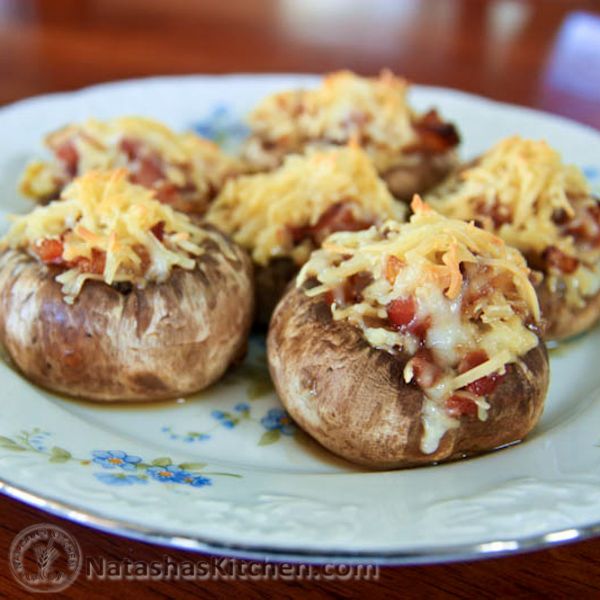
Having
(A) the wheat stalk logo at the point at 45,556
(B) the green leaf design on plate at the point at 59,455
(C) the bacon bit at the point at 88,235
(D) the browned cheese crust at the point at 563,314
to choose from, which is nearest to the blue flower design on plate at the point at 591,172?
(D) the browned cheese crust at the point at 563,314

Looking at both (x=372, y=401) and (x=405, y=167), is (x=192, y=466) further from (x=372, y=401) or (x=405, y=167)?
(x=405, y=167)

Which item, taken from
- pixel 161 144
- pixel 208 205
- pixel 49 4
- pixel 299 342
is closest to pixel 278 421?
pixel 299 342

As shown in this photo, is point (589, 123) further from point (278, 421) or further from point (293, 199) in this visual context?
point (278, 421)

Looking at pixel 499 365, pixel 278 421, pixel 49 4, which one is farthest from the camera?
pixel 49 4

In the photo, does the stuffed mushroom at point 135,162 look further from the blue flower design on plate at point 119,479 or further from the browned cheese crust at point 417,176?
the blue flower design on plate at point 119,479

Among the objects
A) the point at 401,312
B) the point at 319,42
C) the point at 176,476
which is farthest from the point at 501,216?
the point at 319,42

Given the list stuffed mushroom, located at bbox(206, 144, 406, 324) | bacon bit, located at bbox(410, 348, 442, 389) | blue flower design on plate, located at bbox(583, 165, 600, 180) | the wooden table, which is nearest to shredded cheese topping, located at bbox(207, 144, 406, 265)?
stuffed mushroom, located at bbox(206, 144, 406, 324)
